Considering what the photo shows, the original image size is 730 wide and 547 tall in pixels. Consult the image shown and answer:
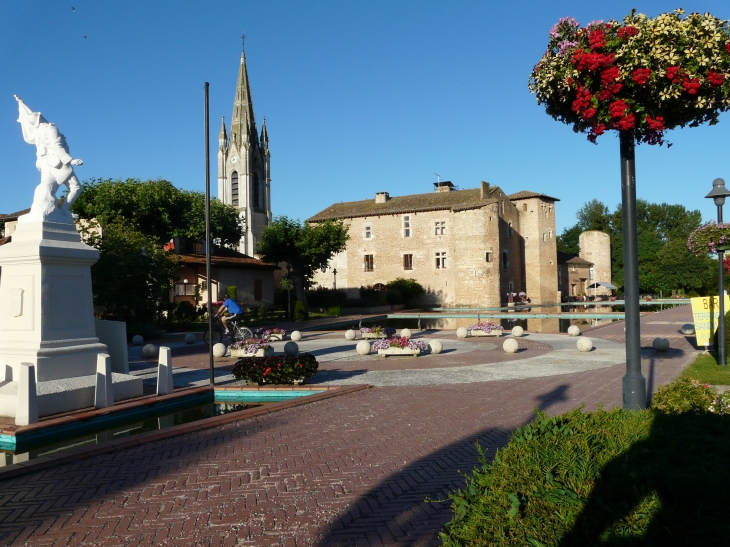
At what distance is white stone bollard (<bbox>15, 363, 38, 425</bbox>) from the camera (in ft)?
25.6

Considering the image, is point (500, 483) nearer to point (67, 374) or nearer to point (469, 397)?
point (469, 397)

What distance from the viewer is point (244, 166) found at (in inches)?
3051

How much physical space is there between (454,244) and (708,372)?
39.1 metres

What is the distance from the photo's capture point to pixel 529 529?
314cm

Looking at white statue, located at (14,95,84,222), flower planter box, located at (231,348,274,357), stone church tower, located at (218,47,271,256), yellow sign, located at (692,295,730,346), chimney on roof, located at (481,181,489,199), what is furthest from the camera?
stone church tower, located at (218,47,271,256)

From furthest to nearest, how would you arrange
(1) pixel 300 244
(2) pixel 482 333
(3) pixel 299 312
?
(1) pixel 300 244, (3) pixel 299 312, (2) pixel 482 333

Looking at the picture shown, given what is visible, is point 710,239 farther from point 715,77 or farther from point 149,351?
point 149,351

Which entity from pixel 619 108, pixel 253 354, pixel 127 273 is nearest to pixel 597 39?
pixel 619 108

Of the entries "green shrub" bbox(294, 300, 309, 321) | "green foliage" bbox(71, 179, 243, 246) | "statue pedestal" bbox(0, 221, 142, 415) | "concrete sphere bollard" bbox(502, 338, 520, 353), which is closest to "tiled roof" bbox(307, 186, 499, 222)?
"green foliage" bbox(71, 179, 243, 246)

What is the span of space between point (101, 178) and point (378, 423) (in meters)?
43.1

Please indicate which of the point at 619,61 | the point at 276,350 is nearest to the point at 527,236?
the point at 276,350

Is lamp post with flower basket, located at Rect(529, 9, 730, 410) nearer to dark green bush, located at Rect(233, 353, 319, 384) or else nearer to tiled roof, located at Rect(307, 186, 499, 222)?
dark green bush, located at Rect(233, 353, 319, 384)

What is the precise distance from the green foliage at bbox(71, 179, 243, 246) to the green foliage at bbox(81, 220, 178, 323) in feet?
40.9

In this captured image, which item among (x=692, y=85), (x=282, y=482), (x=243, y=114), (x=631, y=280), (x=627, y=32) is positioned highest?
(x=243, y=114)
